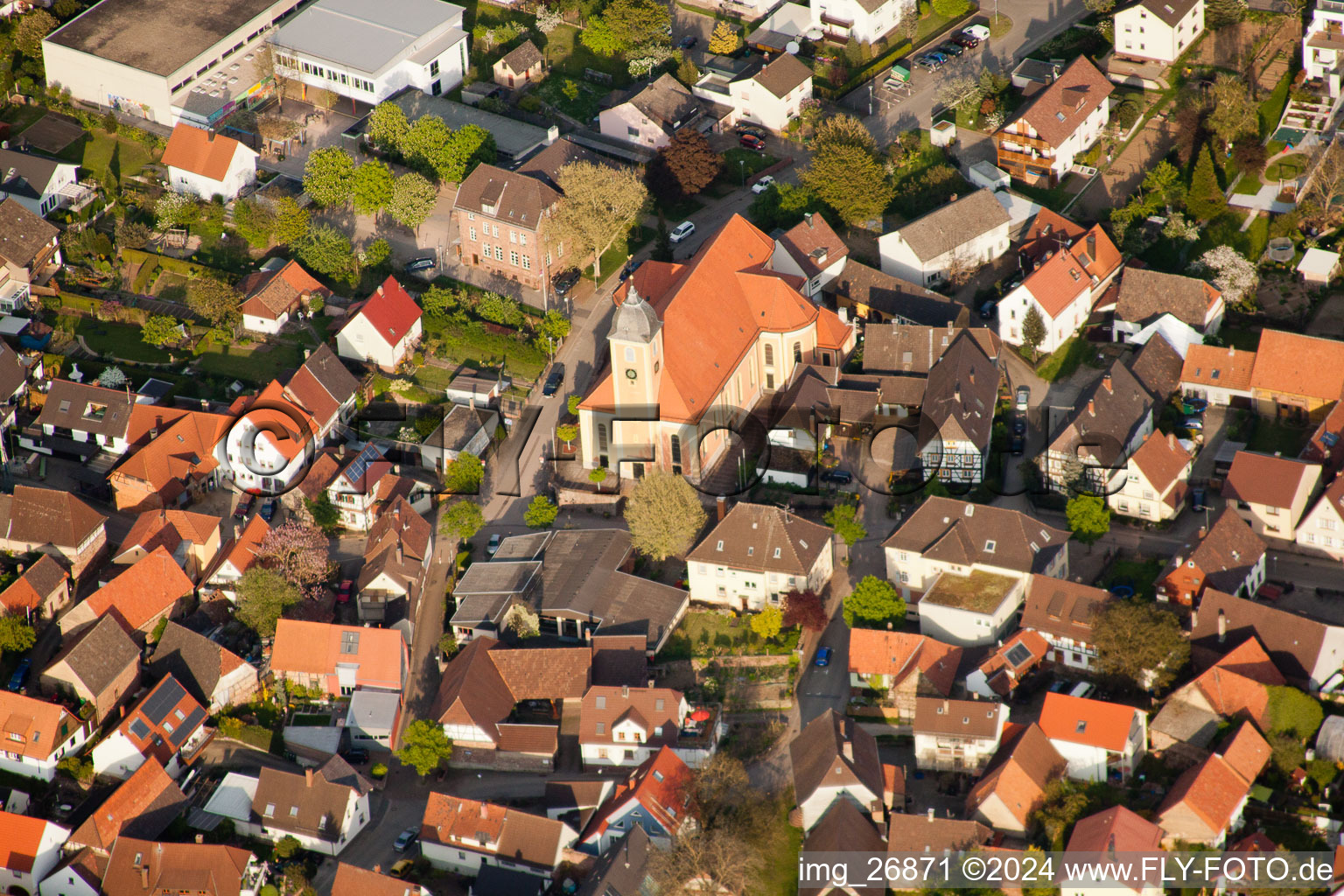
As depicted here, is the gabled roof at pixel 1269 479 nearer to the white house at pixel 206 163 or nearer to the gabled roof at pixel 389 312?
the gabled roof at pixel 389 312

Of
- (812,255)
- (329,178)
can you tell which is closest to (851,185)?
(812,255)

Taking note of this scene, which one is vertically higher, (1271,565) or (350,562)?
→ (1271,565)

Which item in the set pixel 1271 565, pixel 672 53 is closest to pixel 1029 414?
pixel 1271 565

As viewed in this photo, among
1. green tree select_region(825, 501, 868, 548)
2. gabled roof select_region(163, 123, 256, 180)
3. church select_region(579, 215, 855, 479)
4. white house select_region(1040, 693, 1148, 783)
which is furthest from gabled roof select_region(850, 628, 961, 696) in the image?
gabled roof select_region(163, 123, 256, 180)

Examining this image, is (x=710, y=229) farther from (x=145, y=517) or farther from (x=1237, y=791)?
(x=1237, y=791)

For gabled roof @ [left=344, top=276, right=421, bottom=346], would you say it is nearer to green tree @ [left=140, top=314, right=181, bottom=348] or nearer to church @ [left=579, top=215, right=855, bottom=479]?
green tree @ [left=140, top=314, right=181, bottom=348]

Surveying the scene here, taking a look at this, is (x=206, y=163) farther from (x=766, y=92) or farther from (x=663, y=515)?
(x=663, y=515)
